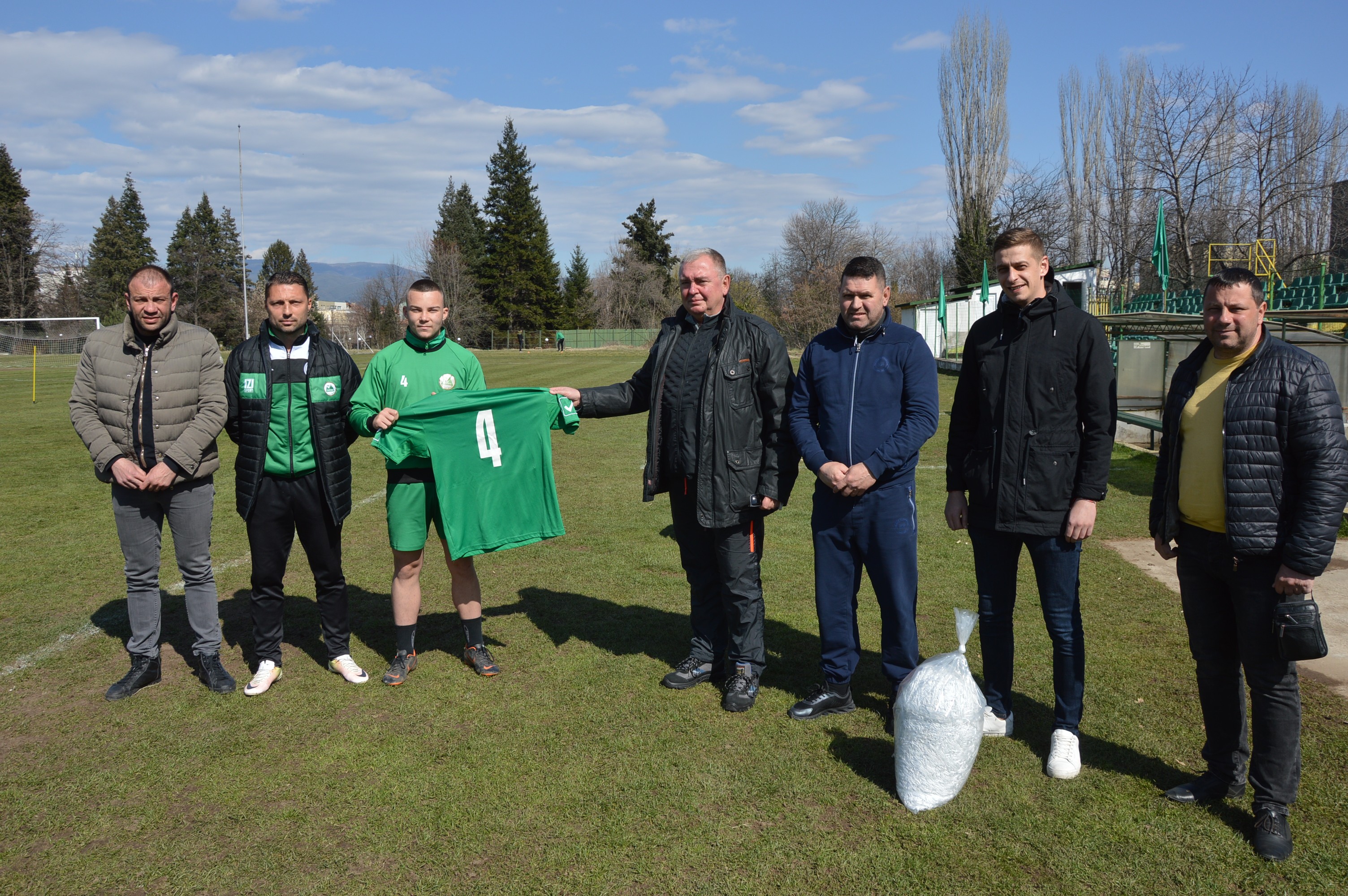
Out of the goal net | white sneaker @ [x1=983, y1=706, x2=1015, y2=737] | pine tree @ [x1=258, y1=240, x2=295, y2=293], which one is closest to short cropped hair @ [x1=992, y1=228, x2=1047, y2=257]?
white sneaker @ [x1=983, y1=706, x2=1015, y2=737]

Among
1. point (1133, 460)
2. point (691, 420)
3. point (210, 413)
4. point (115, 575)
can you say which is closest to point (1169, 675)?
point (691, 420)

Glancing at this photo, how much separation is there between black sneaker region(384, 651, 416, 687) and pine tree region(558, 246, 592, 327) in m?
63.6

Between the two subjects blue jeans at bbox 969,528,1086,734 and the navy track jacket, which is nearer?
blue jeans at bbox 969,528,1086,734

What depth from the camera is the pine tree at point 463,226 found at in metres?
65.8

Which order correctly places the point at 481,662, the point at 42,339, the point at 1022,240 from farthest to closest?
1. the point at 42,339
2. the point at 481,662
3. the point at 1022,240

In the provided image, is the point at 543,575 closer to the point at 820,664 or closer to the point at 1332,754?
the point at 820,664

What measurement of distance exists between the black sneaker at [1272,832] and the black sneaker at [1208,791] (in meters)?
0.24

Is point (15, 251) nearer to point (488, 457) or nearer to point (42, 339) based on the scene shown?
point (42, 339)

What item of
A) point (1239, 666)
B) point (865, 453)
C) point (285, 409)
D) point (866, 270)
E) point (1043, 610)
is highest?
point (866, 270)

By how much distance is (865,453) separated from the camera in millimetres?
4008

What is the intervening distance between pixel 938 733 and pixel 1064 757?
707 mm

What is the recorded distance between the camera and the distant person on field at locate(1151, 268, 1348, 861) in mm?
3018

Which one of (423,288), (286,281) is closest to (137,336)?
(286,281)

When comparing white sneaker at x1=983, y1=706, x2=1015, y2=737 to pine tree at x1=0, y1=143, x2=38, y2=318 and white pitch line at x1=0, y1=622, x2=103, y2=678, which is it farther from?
pine tree at x1=0, y1=143, x2=38, y2=318
